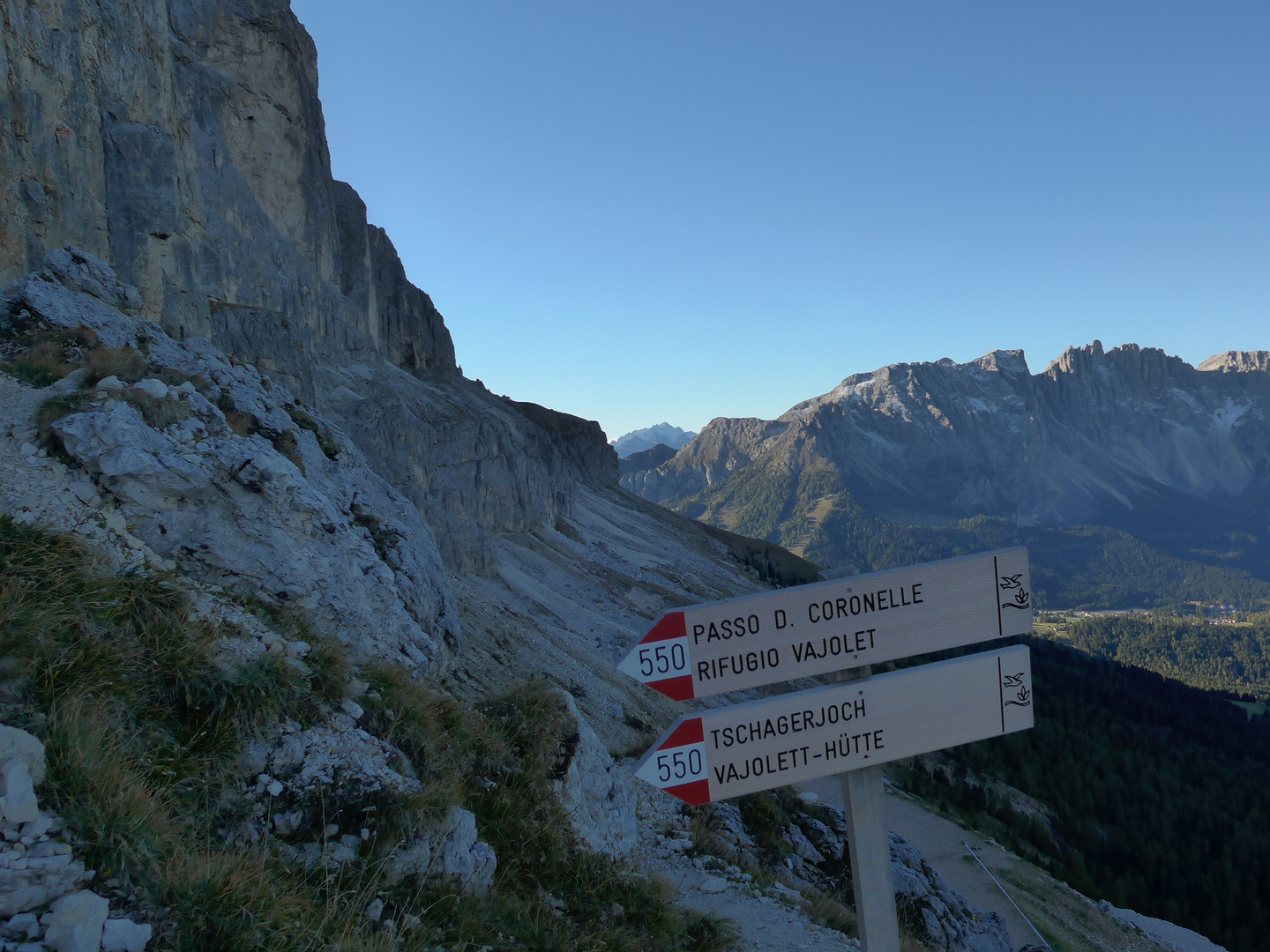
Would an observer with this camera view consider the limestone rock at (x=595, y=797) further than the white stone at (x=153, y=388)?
Yes

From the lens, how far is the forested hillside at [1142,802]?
38438 millimetres

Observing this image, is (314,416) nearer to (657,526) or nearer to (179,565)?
(179,565)

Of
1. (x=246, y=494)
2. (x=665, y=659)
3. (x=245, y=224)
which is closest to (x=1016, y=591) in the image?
(x=665, y=659)

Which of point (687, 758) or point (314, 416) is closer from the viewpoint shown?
point (687, 758)

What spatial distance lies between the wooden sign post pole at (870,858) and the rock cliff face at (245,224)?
1670 centimetres

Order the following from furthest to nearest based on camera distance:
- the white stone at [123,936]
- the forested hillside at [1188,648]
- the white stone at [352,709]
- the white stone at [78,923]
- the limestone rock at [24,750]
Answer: the forested hillside at [1188,648] < the white stone at [352,709] < the limestone rock at [24,750] < the white stone at [123,936] < the white stone at [78,923]

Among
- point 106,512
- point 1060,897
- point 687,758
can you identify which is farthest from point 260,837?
point 1060,897

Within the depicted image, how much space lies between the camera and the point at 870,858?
512 cm

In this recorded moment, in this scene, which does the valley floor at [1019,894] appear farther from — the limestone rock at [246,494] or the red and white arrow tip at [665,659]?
the red and white arrow tip at [665,659]

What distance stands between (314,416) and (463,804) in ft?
26.6

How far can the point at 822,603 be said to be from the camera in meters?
4.95

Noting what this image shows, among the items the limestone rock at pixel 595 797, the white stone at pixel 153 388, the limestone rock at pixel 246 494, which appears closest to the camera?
the limestone rock at pixel 246 494

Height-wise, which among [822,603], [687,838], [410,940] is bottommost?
[687,838]

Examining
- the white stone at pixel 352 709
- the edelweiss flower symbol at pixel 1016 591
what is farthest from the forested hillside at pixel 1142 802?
the white stone at pixel 352 709
